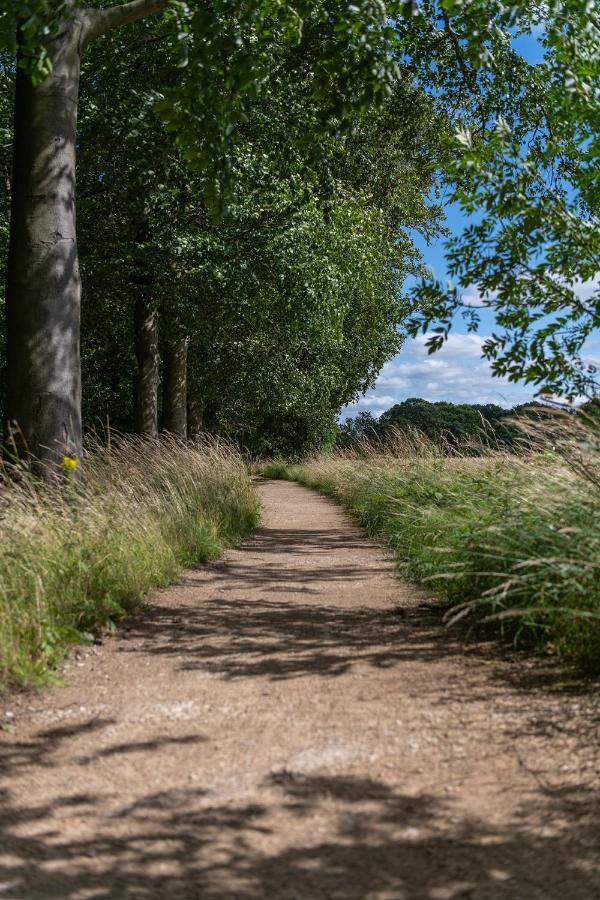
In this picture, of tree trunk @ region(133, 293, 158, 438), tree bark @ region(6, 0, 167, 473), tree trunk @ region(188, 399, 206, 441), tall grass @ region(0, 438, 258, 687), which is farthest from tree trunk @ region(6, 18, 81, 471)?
tree trunk @ region(188, 399, 206, 441)

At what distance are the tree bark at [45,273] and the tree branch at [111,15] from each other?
0.32 meters

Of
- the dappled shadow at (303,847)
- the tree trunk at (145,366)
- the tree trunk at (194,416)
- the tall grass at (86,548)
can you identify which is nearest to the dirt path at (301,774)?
the dappled shadow at (303,847)

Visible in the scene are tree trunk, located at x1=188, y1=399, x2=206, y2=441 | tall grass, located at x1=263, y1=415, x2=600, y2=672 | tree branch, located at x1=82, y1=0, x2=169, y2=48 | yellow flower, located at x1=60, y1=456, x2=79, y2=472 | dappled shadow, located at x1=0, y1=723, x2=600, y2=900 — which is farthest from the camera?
tree trunk, located at x1=188, y1=399, x2=206, y2=441

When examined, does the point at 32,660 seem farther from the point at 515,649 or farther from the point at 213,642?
the point at 515,649

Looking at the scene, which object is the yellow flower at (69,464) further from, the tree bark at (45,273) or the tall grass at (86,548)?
the tree bark at (45,273)

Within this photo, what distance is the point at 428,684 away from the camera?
4566mm

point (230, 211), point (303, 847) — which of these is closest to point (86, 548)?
point (303, 847)

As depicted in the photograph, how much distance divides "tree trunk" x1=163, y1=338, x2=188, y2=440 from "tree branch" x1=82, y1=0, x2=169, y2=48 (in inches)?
381

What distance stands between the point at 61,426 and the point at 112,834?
5.79 meters

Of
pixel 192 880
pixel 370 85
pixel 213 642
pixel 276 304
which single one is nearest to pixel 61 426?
pixel 213 642

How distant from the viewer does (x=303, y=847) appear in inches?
114

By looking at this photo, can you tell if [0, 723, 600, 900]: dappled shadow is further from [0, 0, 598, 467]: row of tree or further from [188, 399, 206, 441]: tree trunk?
[188, 399, 206, 441]: tree trunk

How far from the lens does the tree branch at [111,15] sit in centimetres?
891

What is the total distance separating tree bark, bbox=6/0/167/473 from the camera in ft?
27.2
